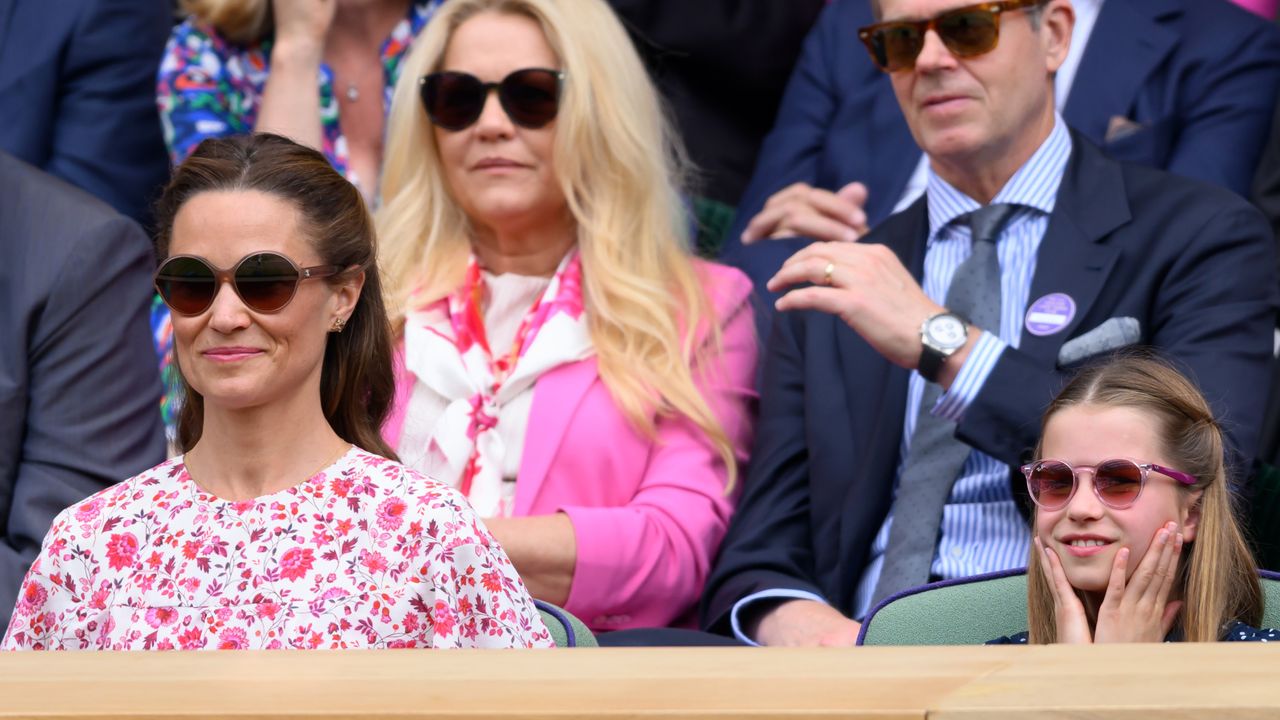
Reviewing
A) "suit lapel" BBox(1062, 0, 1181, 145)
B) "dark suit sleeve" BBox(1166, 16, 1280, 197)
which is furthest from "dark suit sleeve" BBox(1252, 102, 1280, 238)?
"suit lapel" BBox(1062, 0, 1181, 145)

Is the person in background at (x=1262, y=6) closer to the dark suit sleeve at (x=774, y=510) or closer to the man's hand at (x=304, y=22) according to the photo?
the dark suit sleeve at (x=774, y=510)

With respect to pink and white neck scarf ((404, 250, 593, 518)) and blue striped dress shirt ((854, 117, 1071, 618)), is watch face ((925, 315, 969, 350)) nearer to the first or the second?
blue striped dress shirt ((854, 117, 1071, 618))

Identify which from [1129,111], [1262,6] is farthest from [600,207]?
[1262,6]

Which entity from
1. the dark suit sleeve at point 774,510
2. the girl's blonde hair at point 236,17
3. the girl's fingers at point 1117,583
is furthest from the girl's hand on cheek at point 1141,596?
the girl's blonde hair at point 236,17

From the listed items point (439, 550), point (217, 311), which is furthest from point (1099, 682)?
point (217, 311)

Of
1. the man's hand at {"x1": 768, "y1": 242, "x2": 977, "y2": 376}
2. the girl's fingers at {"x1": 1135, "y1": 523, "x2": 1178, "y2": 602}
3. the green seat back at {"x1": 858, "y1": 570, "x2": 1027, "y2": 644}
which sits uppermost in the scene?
the man's hand at {"x1": 768, "y1": 242, "x2": 977, "y2": 376}

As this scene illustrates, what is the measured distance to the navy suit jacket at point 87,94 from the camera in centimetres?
354

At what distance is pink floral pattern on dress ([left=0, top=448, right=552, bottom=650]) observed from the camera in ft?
6.21

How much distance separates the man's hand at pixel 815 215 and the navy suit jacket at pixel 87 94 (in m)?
1.28

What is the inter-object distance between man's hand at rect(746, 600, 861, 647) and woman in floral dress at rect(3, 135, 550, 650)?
79 cm

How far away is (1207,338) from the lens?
2760 millimetres

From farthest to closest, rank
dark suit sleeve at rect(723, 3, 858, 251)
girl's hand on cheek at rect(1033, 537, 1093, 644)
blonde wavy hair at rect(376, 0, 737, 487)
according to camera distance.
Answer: dark suit sleeve at rect(723, 3, 858, 251), blonde wavy hair at rect(376, 0, 737, 487), girl's hand on cheek at rect(1033, 537, 1093, 644)

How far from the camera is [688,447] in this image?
3.06 metres

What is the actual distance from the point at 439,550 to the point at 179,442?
19.0 inches
